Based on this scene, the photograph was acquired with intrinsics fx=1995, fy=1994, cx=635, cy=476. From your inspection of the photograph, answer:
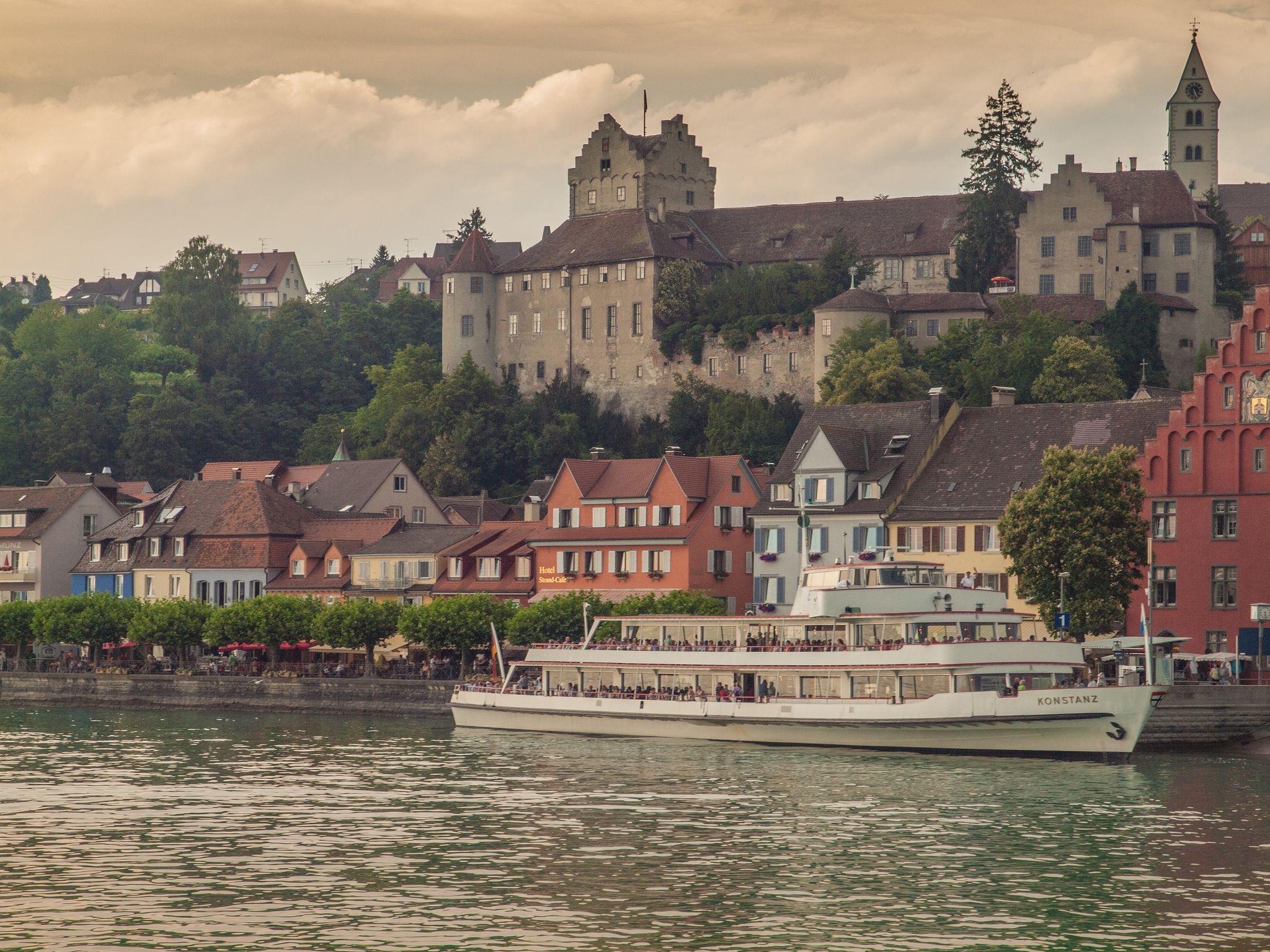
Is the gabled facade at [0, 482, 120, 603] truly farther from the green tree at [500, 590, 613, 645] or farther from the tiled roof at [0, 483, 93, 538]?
the green tree at [500, 590, 613, 645]

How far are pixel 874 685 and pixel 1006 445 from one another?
2185 centimetres

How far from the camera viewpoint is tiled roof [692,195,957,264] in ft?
458

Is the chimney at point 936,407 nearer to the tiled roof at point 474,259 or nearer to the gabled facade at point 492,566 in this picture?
the gabled facade at point 492,566

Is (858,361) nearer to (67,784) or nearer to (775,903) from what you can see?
(67,784)

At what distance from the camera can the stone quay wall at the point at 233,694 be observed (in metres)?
79.4

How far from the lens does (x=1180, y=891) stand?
118 ft

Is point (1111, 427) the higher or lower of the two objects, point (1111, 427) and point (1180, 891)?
the higher

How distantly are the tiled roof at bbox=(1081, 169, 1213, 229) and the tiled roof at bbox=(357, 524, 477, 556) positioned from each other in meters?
52.7

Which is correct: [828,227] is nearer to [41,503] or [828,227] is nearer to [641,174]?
[641,174]

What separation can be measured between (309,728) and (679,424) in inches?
2522

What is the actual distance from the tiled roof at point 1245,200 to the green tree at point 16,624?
12724cm

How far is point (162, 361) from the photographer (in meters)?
170

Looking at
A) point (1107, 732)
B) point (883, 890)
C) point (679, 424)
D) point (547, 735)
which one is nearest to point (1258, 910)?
point (883, 890)

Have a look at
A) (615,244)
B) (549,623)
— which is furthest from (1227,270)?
(549,623)
